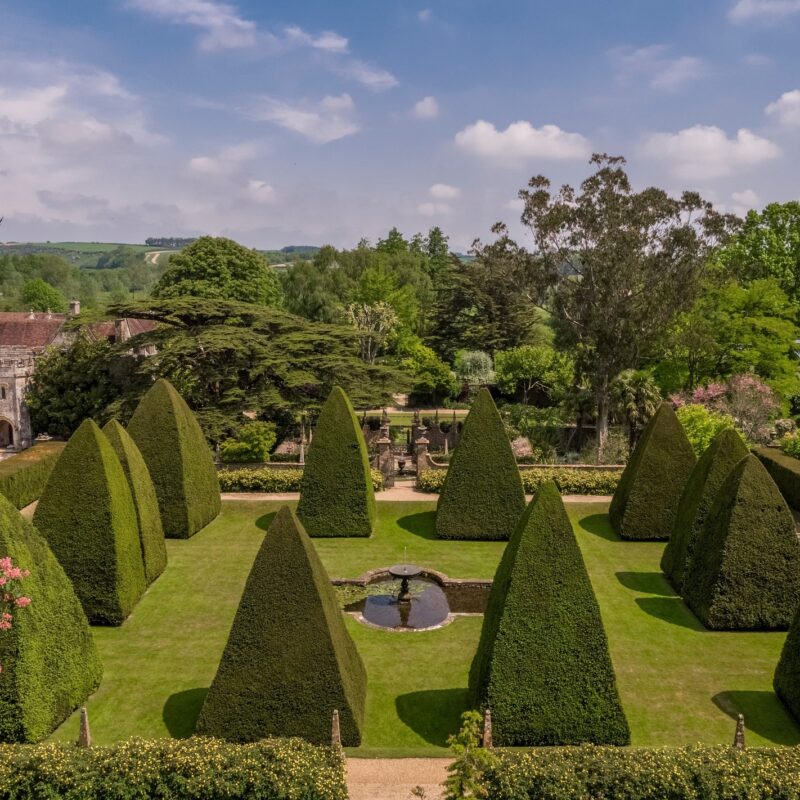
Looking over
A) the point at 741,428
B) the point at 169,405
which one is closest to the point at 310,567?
the point at 169,405

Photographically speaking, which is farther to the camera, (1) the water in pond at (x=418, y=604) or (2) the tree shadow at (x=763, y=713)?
(1) the water in pond at (x=418, y=604)

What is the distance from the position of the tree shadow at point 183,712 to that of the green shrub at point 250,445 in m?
17.1

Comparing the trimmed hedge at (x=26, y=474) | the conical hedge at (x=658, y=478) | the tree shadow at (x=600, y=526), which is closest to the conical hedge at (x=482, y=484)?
the tree shadow at (x=600, y=526)

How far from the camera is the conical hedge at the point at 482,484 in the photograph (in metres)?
25.1

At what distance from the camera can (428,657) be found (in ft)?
56.5

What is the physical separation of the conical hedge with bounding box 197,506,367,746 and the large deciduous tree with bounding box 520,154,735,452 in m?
26.7

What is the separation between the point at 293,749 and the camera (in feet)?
37.8

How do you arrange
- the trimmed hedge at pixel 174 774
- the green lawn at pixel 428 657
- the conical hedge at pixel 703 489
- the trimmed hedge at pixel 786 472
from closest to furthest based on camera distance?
1. the trimmed hedge at pixel 174 774
2. the green lawn at pixel 428 657
3. the conical hedge at pixel 703 489
4. the trimmed hedge at pixel 786 472

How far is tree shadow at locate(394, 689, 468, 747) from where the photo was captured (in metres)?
14.1

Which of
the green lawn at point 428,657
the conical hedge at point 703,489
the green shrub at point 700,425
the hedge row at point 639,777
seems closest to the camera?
the hedge row at point 639,777

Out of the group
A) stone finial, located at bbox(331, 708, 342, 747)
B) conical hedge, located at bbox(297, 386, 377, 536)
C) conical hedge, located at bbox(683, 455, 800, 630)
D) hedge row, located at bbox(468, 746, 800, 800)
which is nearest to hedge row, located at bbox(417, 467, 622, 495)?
conical hedge, located at bbox(297, 386, 377, 536)

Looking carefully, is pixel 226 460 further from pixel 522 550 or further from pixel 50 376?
pixel 522 550

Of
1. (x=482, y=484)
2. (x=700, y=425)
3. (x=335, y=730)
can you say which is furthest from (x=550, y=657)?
(x=700, y=425)

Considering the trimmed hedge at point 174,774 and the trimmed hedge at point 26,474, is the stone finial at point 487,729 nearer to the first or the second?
the trimmed hedge at point 174,774
